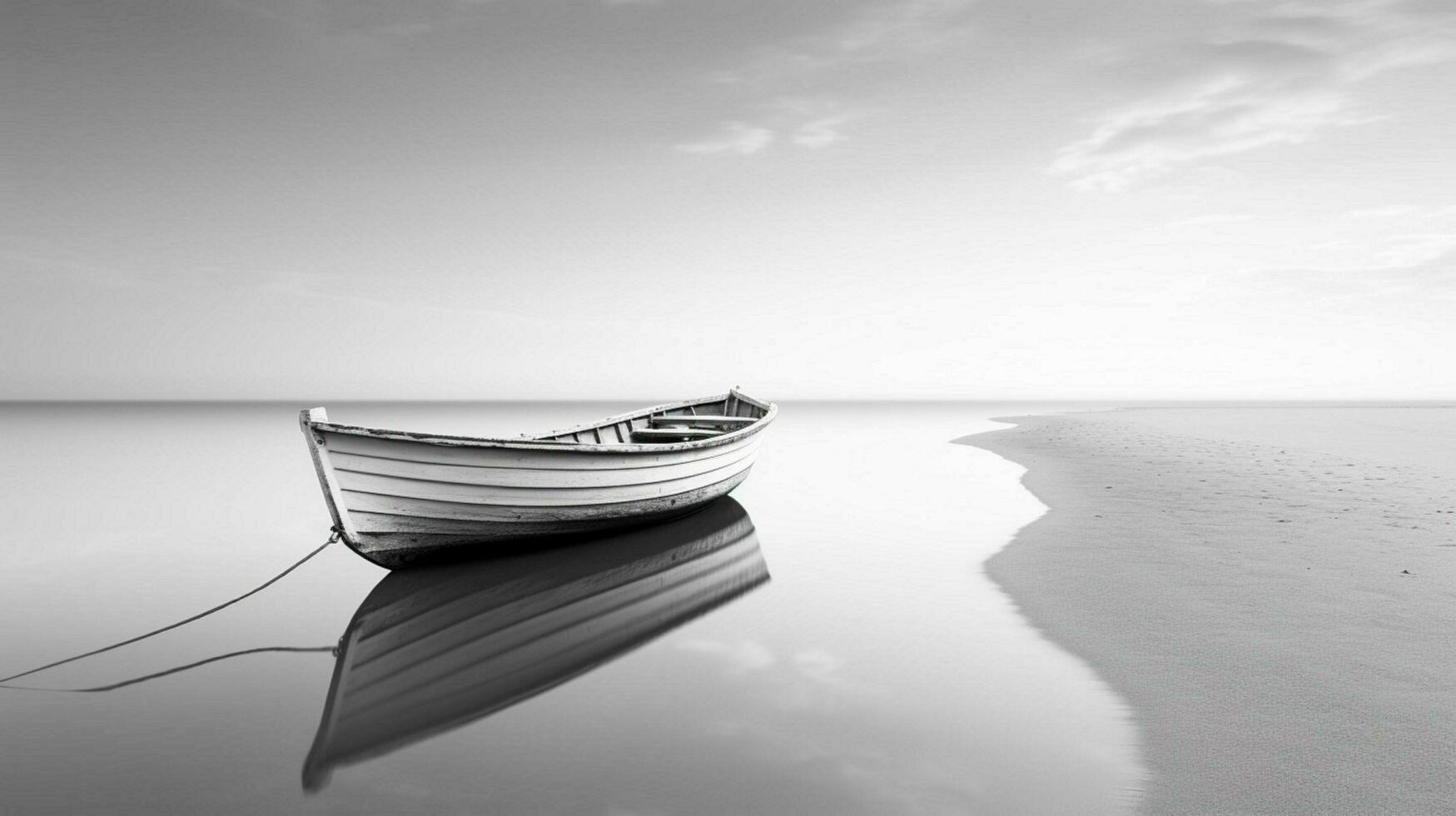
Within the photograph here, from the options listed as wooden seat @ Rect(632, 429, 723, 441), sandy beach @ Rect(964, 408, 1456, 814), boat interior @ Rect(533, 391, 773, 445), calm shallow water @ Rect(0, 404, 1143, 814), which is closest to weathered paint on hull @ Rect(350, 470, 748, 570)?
calm shallow water @ Rect(0, 404, 1143, 814)

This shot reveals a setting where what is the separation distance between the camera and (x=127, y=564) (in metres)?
9.00

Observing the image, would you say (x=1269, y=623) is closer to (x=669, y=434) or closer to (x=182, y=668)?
(x=182, y=668)

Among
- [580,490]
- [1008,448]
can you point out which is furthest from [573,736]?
[1008,448]

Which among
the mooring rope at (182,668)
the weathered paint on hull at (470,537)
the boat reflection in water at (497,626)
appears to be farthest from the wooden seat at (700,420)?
the mooring rope at (182,668)

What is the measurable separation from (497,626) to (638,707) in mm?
2044

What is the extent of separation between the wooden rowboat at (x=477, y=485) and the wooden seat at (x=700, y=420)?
3.66 meters

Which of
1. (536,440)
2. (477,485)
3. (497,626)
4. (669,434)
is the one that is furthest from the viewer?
(669,434)

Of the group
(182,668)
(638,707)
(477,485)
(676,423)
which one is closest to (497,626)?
(477,485)

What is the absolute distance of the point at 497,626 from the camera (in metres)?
6.17

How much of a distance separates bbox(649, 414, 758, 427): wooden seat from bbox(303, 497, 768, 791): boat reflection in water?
14.0 ft

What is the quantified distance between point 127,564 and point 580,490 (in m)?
5.64

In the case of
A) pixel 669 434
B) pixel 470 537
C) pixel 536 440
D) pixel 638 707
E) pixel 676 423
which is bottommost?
pixel 638 707

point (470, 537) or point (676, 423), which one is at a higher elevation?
point (676, 423)

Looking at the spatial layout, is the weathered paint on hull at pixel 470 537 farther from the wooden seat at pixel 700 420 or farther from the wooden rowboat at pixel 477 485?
the wooden seat at pixel 700 420
